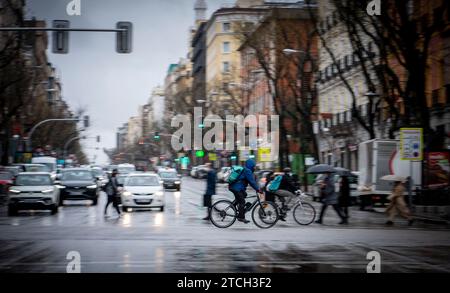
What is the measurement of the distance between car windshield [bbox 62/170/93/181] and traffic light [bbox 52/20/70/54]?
58.1 feet

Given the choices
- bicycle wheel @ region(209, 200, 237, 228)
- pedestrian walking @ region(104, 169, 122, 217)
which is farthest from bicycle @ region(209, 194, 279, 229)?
pedestrian walking @ region(104, 169, 122, 217)

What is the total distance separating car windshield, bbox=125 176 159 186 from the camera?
33969 millimetres

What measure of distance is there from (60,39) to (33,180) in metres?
10.8

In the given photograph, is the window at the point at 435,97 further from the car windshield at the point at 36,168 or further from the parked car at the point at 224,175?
the parked car at the point at 224,175

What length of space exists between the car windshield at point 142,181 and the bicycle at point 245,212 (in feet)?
36.4

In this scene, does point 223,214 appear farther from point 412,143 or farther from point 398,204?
point 412,143

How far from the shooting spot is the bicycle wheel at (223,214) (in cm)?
2295

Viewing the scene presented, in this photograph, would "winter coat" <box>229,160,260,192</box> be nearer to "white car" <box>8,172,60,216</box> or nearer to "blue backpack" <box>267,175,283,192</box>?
"blue backpack" <box>267,175,283,192</box>

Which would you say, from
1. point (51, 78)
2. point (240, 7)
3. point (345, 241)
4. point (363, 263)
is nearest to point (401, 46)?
point (345, 241)

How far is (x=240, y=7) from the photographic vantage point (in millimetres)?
131750

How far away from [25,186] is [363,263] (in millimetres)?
19939

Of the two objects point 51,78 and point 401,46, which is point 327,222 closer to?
point 401,46

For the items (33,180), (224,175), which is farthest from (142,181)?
(224,175)

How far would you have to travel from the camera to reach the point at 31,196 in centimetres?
3078
